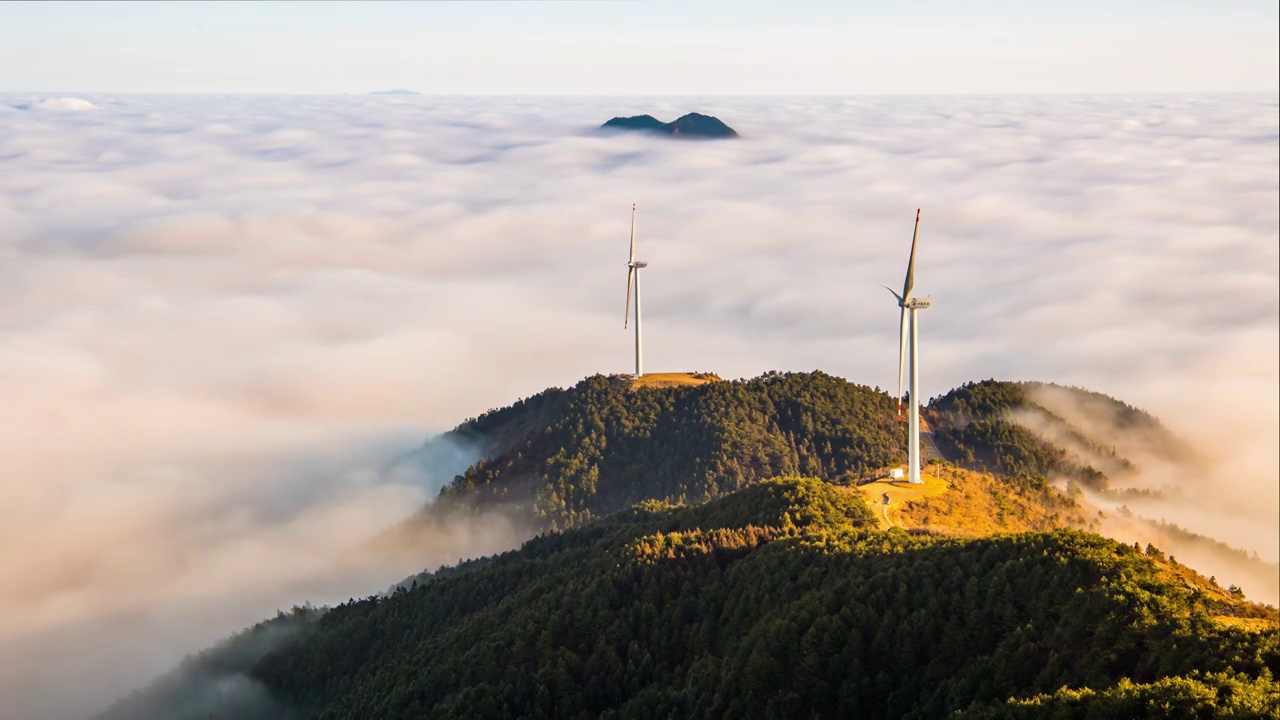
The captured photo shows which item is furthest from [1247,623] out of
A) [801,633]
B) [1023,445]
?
[1023,445]

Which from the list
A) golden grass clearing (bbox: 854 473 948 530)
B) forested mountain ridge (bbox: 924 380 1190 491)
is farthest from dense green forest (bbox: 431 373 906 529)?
golden grass clearing (bbox: 854 473 948 530)

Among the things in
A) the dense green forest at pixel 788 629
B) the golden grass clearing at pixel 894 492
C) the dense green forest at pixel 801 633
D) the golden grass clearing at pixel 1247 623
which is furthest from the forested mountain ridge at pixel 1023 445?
the golden grass clearing at pixel 1247 623

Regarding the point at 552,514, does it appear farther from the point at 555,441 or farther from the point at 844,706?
the point at 844,706

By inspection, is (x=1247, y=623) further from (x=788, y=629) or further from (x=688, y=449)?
(x=688, y=449)

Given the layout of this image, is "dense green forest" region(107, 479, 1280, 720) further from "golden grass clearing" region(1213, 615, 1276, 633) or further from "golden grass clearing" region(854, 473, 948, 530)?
"golden grass clearing" region(854, 473, 948, 530)

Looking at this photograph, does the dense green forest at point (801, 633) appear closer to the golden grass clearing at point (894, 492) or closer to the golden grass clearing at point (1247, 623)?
the golden grass clearing at point (1247, 623)

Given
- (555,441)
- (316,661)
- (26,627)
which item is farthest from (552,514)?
(26,627)
